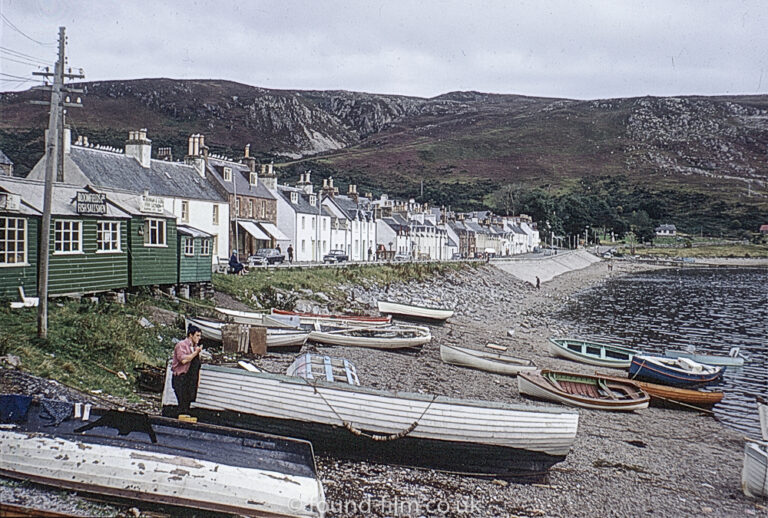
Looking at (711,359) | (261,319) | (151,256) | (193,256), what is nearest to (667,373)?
(711,359)

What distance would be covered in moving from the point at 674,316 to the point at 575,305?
890cm

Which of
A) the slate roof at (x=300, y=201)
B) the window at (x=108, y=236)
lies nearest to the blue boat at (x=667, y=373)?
the window at (x=108, y=236)

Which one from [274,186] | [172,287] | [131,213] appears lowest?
[172,287]

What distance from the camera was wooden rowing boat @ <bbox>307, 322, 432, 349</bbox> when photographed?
23516 mm

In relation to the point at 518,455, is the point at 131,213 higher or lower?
higher

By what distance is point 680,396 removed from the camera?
21391 mm

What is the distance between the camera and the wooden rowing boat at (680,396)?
2133cm

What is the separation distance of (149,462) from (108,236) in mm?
15178

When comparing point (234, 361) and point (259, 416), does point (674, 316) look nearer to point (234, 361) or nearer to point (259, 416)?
point (234, 361)

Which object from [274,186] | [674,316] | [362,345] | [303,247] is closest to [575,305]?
[674,316]

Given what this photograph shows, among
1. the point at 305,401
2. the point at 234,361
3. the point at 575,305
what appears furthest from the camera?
the point at 575,305

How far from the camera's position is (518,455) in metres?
12.1

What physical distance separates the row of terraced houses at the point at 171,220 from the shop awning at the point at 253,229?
12 centimetres

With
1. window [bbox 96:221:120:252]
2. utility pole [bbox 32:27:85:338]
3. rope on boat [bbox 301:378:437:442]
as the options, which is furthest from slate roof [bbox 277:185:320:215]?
rope on boat [bbox 301:378:437:442]
